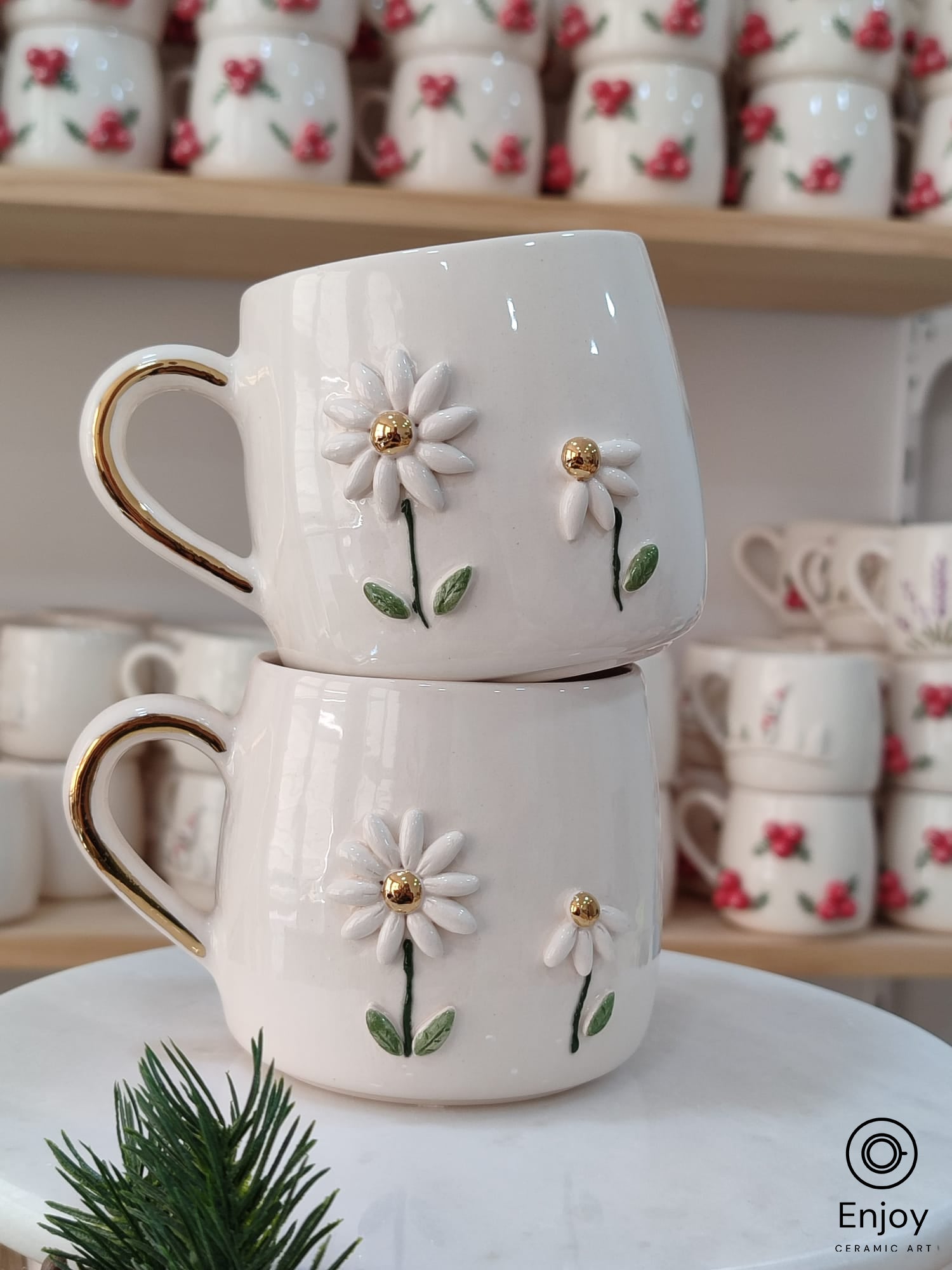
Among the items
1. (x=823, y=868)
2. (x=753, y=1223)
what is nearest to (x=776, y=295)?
(x=823, y=868)

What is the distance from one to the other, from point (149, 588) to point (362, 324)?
72 centimetres

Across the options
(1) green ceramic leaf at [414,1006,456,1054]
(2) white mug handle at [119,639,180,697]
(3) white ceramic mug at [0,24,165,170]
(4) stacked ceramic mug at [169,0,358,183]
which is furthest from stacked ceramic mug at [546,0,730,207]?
(1) green ceramic leaf at [414,1006,456,1054]

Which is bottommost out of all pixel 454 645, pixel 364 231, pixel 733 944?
pixel 733 944

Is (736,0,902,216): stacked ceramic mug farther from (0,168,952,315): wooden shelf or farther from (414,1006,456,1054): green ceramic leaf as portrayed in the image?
(414,1006,456,1054): green ceramic leaf

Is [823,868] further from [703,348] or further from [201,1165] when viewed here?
[201,1165]

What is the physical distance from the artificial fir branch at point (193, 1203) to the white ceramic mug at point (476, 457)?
0.53 feet

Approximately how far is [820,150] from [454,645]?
26.1 inches

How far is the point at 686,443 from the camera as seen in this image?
1.53 ft

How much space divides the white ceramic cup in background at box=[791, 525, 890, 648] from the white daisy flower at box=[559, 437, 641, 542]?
0.67 metres

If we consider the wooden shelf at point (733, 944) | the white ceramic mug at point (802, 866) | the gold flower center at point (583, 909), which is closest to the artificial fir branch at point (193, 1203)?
the gold flower center at point (583, 909)

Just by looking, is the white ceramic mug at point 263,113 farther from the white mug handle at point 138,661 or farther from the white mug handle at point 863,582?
the white mug handle at point 863,582

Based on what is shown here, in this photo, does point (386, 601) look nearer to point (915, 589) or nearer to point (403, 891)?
point (403, 891)

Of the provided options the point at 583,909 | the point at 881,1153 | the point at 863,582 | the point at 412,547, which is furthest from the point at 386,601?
the point at 863,582

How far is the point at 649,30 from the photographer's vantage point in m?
0.89
